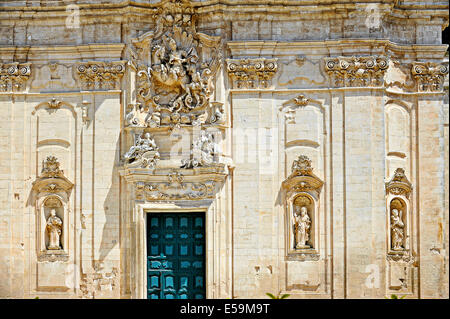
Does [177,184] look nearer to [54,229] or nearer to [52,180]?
[52,180]

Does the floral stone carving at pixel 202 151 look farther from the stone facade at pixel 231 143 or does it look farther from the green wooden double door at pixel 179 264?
the green wooden double door at pixel 179 264

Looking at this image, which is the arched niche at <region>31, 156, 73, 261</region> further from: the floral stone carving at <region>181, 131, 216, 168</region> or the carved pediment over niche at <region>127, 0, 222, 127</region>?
the floral stone carving at <region>181, 131, 216, 168</region>

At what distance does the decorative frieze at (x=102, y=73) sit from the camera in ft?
70.8

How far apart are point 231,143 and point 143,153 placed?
2.01 meters

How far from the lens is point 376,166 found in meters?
21.1

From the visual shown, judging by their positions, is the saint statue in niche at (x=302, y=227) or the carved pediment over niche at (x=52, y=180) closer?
the saint statue in niche at (x=302, y=227)

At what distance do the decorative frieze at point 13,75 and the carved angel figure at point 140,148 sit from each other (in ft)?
10.2

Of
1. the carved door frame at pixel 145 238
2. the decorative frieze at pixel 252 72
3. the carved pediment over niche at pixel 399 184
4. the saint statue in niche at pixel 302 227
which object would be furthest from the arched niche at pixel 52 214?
the carved pediment over niche at pixel 399 184

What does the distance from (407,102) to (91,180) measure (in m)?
7.55

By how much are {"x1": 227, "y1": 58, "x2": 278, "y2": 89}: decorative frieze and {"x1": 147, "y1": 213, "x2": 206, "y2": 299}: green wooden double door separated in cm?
316

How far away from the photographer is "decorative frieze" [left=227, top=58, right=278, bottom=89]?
21281mm

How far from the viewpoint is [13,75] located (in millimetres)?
21766

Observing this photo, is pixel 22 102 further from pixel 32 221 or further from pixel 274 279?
pixel 274 279

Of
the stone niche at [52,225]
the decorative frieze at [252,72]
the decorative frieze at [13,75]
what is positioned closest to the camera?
the decorative frieze at [252,72]
